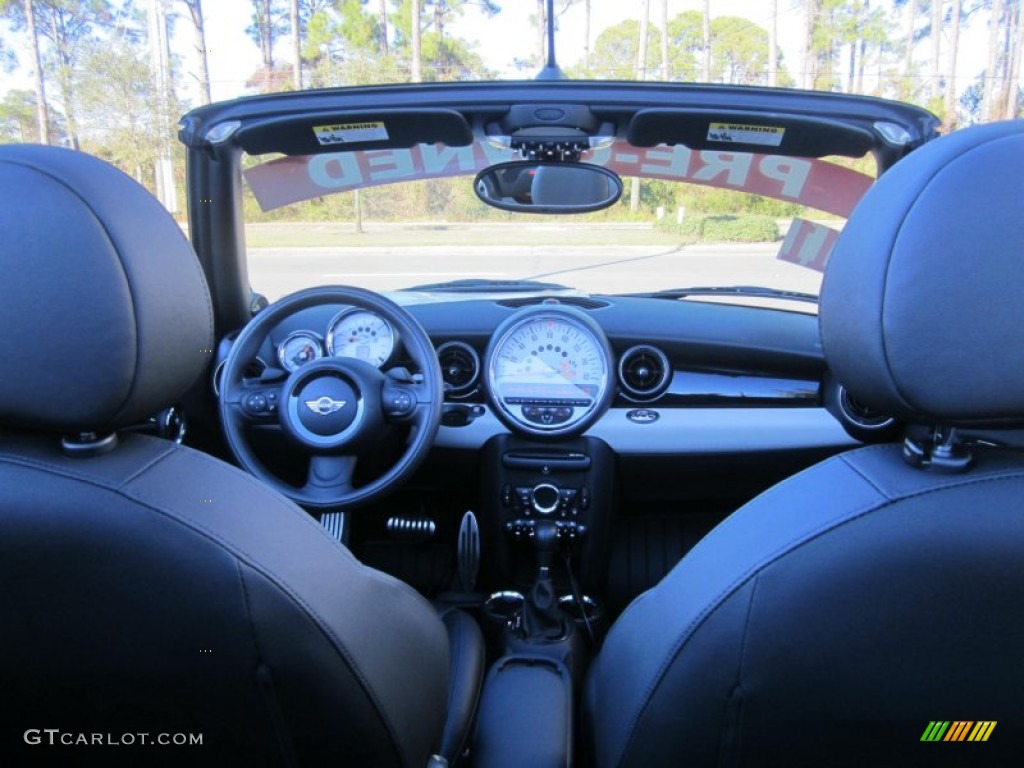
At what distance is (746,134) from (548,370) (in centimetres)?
96

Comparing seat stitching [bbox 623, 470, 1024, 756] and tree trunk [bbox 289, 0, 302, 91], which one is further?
tree trunk [bbox 289, 0, 302, 91]

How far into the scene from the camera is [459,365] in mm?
3018

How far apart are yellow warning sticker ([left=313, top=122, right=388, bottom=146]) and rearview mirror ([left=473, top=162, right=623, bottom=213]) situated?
352 millimetres

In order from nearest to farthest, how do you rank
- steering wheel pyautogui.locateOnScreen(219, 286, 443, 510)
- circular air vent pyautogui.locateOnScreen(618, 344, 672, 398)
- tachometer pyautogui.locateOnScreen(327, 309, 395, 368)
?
steering wheel pyautogui.locateOnScreen(219, 286, 443, 510)
tachometer pyautogui.locateOnScreen(327, 309, 395, 368)
circular air vent pyautogui.locateOnScreen(618, 344, 672, 398)

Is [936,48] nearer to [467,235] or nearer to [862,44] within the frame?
[862,44]

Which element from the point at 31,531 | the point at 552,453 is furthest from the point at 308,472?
the point at 31,531

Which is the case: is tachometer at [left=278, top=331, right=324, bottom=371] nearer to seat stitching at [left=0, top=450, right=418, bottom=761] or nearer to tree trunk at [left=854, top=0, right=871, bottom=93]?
seat stitching at [left=0, top=450, right=418, bottom=761]

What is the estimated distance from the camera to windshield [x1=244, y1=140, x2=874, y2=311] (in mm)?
2676

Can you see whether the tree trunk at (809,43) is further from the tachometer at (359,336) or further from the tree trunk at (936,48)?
the tachometer at (359,336)

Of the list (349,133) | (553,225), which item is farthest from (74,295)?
(553,225)

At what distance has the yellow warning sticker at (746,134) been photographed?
7.67 ft

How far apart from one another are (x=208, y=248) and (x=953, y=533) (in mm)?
2532

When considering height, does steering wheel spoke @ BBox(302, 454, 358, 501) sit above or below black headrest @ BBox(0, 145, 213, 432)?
below

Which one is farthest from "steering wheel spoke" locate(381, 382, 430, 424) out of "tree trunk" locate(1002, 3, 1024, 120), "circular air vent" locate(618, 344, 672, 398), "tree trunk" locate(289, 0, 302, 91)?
"tree trunk" locate(289, 0, 302, 91)
